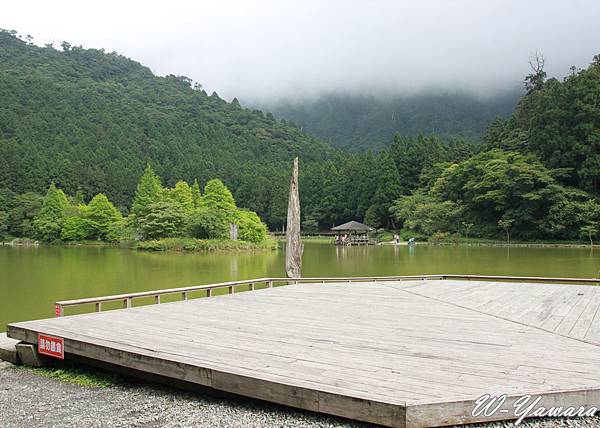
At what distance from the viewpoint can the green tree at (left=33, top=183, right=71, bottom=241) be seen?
3444cm

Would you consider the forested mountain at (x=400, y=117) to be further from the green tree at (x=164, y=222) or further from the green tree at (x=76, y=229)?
the green tree at (x=164, y=222)

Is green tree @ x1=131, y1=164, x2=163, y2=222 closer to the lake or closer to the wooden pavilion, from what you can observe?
the wooden pavilion

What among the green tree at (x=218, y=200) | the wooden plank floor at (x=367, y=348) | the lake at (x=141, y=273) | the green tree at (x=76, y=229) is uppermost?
the green tree at (x=218, y=200)

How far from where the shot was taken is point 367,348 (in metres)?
3.63

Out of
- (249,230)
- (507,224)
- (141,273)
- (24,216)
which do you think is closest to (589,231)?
(507,224)

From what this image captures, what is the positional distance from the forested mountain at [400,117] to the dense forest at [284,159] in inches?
720

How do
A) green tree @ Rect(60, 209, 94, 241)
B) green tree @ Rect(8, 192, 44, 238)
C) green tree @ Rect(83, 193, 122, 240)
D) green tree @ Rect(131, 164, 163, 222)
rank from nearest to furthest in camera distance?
green tree @ Rect(131, 164, 163, 222) → green tree @ Rect(60, 209, 94, 241) → green tree @ Rect(83, 193, 122, 240) → green tree @ Rect(8, 192, 44, 238)

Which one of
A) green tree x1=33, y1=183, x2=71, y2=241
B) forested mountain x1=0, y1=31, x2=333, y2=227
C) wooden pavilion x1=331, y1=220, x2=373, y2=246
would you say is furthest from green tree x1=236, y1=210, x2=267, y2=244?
forested mountain x1=0, y1=31, x2=333, y2=227

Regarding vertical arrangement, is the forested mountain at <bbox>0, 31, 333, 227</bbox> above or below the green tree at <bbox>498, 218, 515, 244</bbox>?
above

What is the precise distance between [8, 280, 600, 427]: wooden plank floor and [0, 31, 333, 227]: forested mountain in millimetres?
42659

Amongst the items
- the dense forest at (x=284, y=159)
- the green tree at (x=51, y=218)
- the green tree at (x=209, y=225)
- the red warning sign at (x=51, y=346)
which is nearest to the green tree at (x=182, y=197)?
the dense forest at (x=284, y=159)

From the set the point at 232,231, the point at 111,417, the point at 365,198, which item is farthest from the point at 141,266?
the point at 365,198

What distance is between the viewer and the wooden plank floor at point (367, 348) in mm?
2680

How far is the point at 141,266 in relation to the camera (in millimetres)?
17359
